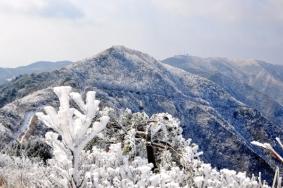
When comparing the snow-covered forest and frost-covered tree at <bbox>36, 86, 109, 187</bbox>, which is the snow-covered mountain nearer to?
the snow-covered forest

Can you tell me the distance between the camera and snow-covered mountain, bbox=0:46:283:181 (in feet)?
407

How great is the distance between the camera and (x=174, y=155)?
970 centimetres

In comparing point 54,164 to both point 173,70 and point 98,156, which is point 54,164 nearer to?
point 98,156

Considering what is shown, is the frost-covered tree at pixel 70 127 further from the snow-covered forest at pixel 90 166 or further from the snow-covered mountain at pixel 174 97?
the snow-covered mountain at pixel 174 97

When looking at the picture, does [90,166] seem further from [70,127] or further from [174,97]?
[174,97]

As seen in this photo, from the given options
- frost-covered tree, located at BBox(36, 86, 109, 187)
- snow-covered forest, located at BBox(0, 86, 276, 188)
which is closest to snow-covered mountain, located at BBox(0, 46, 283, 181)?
snow-covered forest, located at BBox(0, 86, 276, 188)

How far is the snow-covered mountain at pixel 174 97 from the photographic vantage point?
124m

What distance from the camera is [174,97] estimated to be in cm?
16162

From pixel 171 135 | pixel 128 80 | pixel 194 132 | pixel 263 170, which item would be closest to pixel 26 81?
pixel 128 80

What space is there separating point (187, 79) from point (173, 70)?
6408 mm

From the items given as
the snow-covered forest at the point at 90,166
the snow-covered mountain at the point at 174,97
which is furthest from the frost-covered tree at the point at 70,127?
the snow-covered mountain at the point at 174,97

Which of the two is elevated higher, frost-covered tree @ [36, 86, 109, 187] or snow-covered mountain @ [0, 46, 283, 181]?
frost-covered tree @ [36, 86, 109, 187]

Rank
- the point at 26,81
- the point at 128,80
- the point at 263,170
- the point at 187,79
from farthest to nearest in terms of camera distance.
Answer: the point at 187,79 → the point at 128,80 → the point at 26,81 → the point at 263,170

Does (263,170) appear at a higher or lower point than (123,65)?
lower
